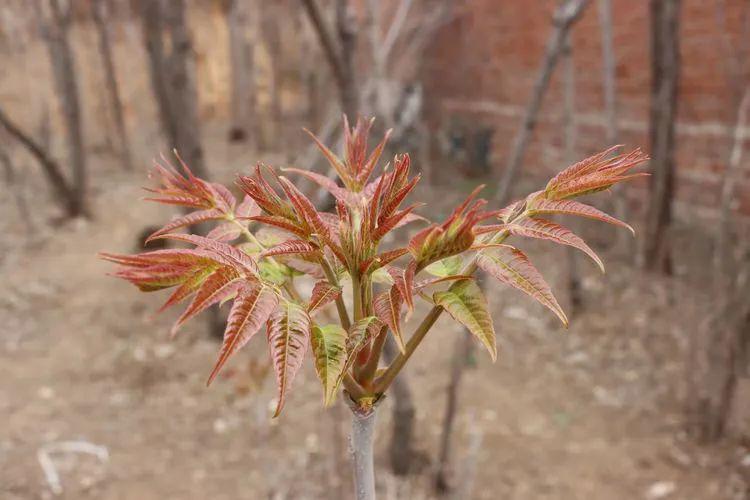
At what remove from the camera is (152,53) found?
3.96 metres

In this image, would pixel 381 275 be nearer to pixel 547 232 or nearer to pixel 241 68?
pixel 547 232

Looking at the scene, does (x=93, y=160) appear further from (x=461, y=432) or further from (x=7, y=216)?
(x=461, y=432)

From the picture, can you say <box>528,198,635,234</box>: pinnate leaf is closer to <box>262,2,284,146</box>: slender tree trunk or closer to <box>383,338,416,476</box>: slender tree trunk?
<box>383,338,416,476</box>: slender tree trunk

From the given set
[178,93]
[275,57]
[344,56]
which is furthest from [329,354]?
[275,57]

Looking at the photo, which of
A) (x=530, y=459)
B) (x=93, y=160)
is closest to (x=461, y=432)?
(x=530, y=459)

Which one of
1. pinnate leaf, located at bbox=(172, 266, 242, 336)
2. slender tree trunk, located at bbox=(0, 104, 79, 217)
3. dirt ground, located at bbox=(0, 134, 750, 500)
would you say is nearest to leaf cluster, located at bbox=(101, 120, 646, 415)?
pinnate leaf, located at bbox=(172, 266, 242, 336)

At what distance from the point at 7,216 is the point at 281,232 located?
6408 millimetres

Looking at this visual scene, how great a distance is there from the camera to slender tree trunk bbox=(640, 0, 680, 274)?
388 cm

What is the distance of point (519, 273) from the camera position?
0.59 meters

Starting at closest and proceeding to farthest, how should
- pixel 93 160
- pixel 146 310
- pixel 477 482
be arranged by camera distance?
1. pixel 477 482
2. pixel 146 310
3. pixel 93 160

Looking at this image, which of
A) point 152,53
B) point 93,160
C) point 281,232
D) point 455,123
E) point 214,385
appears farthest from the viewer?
point 93,160

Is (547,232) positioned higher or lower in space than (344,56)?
lower

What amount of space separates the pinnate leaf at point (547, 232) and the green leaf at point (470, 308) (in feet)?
0.23

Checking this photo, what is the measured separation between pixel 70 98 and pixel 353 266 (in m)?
6.21
